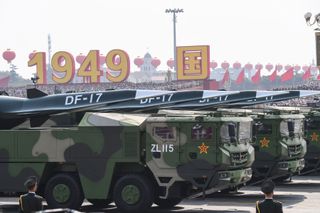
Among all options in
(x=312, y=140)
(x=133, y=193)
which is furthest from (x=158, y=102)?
(x=133, y=193)

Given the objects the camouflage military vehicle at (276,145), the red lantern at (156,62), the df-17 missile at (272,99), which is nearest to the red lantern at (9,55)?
the red lantern at (156,62)

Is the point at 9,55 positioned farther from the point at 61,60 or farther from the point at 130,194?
the point at 130,194

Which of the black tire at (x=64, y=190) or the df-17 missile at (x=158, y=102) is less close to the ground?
the df-17 missile at (x=158, y=102)

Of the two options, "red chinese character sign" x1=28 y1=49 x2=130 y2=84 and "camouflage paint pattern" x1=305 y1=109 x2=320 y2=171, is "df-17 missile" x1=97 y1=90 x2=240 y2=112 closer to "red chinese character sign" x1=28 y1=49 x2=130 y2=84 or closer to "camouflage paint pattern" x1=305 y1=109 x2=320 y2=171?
"camouflage paint pattern" x1=305 y1=109 x2=320 y2=171

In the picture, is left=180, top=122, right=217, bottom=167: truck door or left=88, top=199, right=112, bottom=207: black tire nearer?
left=180, top=122, right=217, bottom=167: truck door

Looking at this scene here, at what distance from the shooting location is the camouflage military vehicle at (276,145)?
21.3 meters

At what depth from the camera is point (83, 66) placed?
91.5 m

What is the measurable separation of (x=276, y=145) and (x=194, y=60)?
68380 mm

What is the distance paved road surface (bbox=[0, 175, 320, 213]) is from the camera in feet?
61.3

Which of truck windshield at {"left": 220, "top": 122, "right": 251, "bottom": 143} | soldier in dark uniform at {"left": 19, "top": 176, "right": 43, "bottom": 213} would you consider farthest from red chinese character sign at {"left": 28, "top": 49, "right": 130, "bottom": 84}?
soldier in dark uniform at {"left": 19, "top": 176, "right": 43, "bottom": 213}

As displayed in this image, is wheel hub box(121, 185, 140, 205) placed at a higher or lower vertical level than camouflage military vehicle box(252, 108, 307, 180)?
lower

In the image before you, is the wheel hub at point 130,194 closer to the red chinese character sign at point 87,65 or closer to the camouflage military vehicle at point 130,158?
the camouflage military vehicle at point 130,158

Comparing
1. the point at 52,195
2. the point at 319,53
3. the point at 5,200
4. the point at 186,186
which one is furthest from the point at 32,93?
the point at 319,53

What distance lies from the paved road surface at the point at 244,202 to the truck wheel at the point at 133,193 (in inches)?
39.6
